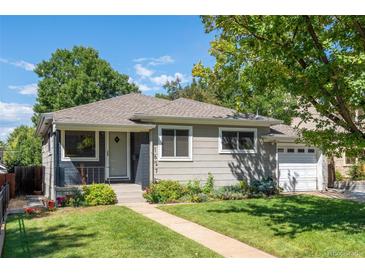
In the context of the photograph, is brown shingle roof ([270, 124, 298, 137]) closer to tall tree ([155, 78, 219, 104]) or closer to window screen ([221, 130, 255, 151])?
window screen ([221, 130, 255, 151])

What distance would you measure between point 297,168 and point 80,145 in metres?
9.92

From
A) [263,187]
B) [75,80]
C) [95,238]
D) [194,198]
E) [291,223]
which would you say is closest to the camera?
[95,238]

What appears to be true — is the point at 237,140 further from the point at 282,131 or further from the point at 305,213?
the point at 305,213

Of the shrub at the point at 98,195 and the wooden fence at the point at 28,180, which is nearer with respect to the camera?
the shrub at the point at 98,195

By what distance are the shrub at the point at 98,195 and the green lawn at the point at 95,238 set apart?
6.83 ft

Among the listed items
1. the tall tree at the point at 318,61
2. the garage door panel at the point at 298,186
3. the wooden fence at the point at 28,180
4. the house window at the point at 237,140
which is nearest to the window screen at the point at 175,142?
the house window at the point at 237,140

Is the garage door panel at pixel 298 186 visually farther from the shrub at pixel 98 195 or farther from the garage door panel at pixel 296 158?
the shrub at pixel 98 195

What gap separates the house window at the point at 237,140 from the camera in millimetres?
16500

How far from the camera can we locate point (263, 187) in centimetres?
1606

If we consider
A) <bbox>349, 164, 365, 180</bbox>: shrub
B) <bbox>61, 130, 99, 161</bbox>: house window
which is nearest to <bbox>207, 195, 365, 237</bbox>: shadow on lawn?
<bbox>61, 130, 99, 161</bbox>: house window

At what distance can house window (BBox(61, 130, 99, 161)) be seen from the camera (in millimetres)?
15086

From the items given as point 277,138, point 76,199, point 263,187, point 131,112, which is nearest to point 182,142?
point 131,112

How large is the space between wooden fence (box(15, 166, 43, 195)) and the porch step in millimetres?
5791
